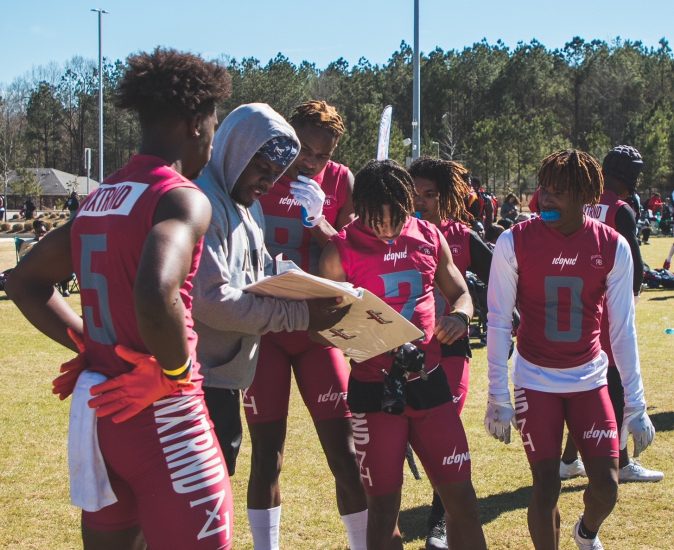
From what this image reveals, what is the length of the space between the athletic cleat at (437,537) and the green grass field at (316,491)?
115 millimetres

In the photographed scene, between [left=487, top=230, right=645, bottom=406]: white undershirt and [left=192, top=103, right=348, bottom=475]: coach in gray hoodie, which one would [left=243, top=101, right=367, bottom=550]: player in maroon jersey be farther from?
[left=487, top=230, right=645, bottom=406]: white undershirt

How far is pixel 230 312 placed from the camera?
3135 millimetres

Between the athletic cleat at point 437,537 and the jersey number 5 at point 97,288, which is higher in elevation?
the jersey number 5 at point 97,288

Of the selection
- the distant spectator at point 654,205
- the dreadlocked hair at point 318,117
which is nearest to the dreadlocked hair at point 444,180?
the dreadlocked hair at point 318,117

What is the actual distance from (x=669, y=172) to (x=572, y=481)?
54.8 m

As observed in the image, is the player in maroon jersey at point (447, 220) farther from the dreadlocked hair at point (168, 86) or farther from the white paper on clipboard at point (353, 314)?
the dreadlocked hair at point (168, 86)

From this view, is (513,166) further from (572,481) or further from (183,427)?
(183,427)

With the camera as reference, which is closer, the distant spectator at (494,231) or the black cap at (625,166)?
the black cap at (625,166)

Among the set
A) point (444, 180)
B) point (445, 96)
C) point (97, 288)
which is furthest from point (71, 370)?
point (445, 96)

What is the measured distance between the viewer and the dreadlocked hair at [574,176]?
13.7ft

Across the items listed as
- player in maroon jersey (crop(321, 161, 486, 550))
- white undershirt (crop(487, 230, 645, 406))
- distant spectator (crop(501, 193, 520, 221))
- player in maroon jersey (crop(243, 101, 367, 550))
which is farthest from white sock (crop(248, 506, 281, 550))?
distant spectator (crop(501, 193, 520, 221))

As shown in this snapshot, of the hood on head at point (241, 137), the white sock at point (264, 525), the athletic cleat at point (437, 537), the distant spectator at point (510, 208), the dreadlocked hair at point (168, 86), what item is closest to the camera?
the dreadlocked hair at point (168, 86)

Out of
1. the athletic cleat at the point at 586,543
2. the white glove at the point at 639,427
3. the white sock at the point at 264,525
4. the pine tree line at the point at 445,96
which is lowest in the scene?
the athletic cleat at the point at 586,543

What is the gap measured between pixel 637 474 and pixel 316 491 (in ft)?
7.38
